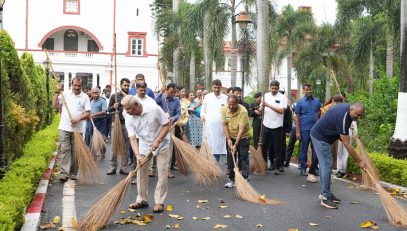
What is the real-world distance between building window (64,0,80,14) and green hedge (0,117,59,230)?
34.2 metres

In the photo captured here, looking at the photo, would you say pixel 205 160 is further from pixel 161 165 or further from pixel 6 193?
pixel 6 193

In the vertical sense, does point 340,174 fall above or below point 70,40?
below

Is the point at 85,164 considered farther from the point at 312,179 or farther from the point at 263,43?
the point at 263,43

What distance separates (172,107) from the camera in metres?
10.2

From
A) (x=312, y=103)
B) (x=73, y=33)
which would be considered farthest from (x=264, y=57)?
(x=73, y=33)

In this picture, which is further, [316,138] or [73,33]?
[73,33]

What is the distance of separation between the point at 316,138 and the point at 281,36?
2856 cm

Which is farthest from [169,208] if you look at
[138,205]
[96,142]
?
[96,142]

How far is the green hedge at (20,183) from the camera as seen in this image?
5285 millimetres

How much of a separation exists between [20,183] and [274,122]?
502 cm

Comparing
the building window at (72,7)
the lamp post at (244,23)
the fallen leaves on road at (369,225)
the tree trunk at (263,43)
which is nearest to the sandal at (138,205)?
the fallen leaves on road at (369,225)

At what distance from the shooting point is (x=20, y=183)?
22.8 ft

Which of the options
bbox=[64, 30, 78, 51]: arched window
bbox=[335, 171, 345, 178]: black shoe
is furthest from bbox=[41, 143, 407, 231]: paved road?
bbox=[64, 30, 78, 51]: arched window

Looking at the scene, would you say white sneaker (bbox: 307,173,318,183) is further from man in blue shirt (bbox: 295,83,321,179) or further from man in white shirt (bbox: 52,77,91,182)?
man in white shirt (bbox: 52,77,91,182)
